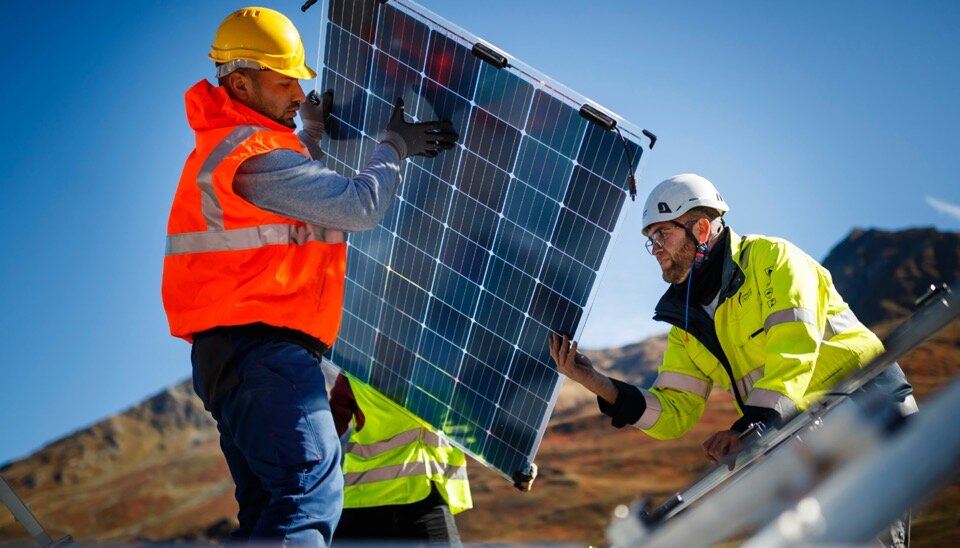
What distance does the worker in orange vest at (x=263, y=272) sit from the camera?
390 cm

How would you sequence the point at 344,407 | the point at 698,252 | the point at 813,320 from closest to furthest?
the point at 813,320 < the point at 698,252 < the point at 344,407

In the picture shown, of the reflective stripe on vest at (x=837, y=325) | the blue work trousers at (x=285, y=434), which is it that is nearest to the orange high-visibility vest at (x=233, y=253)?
the blue work trousers at (x=285, y=434)

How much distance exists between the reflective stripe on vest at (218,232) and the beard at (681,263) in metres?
2.84

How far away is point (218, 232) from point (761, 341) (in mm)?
3315

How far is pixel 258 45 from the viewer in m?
4.74

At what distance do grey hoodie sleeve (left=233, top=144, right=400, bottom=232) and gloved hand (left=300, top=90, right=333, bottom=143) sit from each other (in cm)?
182

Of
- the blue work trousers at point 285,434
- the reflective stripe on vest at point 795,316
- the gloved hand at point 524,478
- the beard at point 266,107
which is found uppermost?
the beard at point 266,107

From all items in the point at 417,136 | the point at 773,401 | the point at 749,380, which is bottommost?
the point at 749,380

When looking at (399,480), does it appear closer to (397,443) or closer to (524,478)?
(397,443)

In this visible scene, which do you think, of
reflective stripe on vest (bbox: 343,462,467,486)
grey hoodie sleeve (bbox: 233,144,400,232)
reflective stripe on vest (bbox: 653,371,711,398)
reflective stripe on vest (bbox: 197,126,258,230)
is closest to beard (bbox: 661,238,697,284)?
reflective stripe on vest (bbox: 653,371,711,398)

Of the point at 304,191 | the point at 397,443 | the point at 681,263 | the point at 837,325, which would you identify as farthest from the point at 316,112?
the point at 837,325

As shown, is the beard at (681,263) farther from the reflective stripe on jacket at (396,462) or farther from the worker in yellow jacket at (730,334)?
the reflective stripe on jacket at (396,462)

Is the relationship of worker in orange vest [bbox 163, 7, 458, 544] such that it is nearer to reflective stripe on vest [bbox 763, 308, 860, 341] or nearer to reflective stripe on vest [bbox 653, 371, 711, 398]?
reflective stripe on vest [bbox 763, 308, 860, 341]

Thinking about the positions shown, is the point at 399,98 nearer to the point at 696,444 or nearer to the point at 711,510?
the point at 711,510
